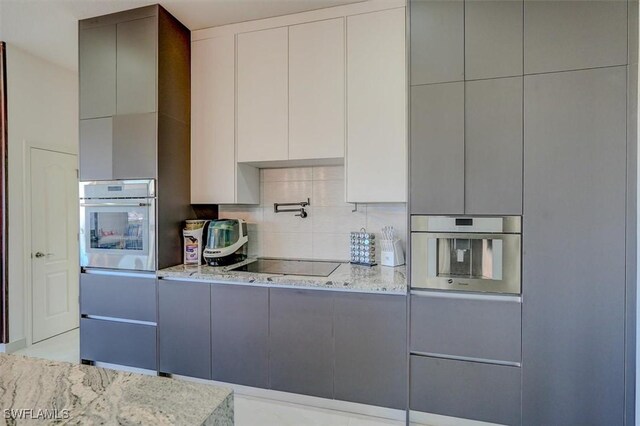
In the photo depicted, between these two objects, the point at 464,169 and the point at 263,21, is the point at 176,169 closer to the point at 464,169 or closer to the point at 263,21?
the point at 263,21

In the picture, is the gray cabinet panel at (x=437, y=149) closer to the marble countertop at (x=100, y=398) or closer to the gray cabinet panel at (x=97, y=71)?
the marble countertop at (x=100, y=398)

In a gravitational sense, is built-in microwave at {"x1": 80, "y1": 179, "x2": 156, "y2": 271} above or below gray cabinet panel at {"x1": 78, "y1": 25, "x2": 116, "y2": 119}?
below

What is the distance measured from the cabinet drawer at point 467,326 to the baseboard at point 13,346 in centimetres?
348

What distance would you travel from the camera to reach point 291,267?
2.55 metres

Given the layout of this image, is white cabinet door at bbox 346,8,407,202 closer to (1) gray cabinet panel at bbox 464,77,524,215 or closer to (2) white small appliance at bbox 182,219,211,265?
(1) gray cabinet panel at bbox 464,77,524,215

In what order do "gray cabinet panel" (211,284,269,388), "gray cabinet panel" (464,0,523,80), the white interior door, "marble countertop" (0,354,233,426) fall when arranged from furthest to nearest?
the white interior door, "gray cabinet panel" (211,284,269,388), "gray cabinet panel" (464,0,523,80), "marble countertop" (0,354,233,426)

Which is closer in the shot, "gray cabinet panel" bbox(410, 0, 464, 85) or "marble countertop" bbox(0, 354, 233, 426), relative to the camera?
"marble countertop" bbox(0, 354, 233, 426)

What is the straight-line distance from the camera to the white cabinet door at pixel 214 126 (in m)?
2.66

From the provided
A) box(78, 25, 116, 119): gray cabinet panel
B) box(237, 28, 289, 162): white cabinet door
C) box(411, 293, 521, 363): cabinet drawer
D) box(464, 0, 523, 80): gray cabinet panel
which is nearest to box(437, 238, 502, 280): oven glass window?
Answer: box(411, 293, 521, 363): cabinet drawer

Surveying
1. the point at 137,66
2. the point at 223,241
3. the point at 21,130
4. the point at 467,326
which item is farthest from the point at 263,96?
the point at 21,130

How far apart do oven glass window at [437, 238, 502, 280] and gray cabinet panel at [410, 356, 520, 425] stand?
1.67ft

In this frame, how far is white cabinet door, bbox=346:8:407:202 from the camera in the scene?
2283mm

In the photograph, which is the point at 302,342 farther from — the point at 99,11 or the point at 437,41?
the point at 99,11

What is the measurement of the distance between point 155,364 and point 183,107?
197 centimetres
